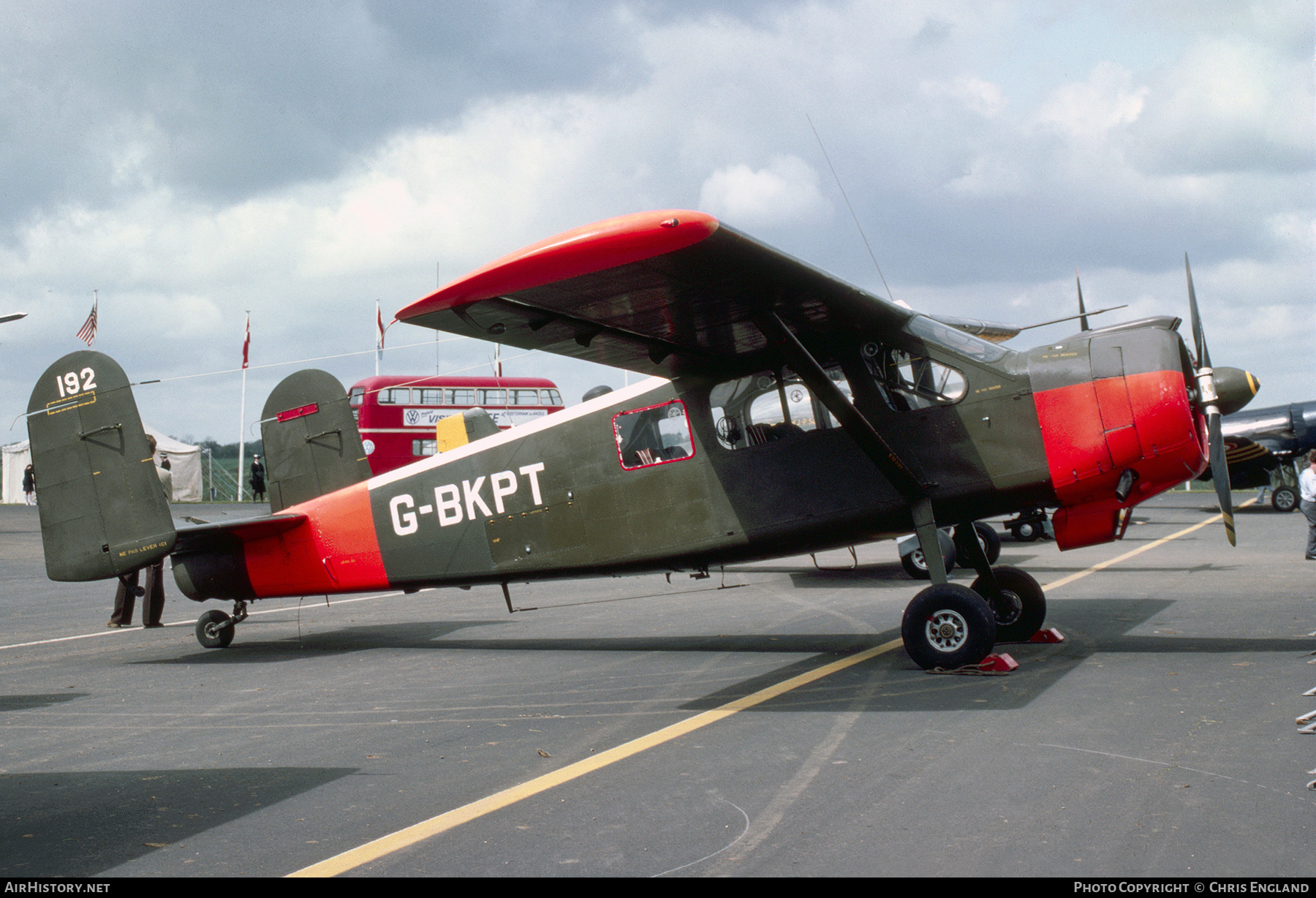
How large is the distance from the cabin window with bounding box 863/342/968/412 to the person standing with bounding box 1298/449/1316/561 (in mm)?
11626

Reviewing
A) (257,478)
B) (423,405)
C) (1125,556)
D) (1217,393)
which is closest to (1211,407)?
(1217,393)

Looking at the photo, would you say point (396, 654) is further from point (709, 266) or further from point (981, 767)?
point (981, 767)

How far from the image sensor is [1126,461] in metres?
6.61

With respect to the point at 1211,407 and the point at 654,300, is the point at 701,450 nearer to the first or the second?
the point at 654,300

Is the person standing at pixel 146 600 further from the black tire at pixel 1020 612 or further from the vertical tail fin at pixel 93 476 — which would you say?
the black tire at pixel 1020 612

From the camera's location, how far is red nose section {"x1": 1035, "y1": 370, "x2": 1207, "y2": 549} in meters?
6.51

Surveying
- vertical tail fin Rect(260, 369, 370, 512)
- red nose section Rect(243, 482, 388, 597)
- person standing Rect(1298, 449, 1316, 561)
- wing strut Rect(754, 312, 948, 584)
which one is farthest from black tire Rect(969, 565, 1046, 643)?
person standing Rect(1298, 449, 1316, 561)

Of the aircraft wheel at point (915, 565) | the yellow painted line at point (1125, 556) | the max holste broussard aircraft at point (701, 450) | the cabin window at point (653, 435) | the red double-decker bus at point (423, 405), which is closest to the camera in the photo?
the max holste broussard aircraft at point (701, 450)

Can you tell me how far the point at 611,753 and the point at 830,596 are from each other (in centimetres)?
766

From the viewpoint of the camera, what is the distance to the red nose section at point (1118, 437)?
6.51 meters

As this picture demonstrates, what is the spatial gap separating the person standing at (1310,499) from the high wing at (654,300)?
12.1 m

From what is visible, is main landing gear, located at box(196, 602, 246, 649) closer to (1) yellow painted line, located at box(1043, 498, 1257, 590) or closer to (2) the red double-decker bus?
(1) yellow painted line, located at box(1043, 498, 1257, 590)

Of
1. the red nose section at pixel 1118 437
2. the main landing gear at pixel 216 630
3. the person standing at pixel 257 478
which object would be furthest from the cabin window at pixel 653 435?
the person standing at pixel 257 478
